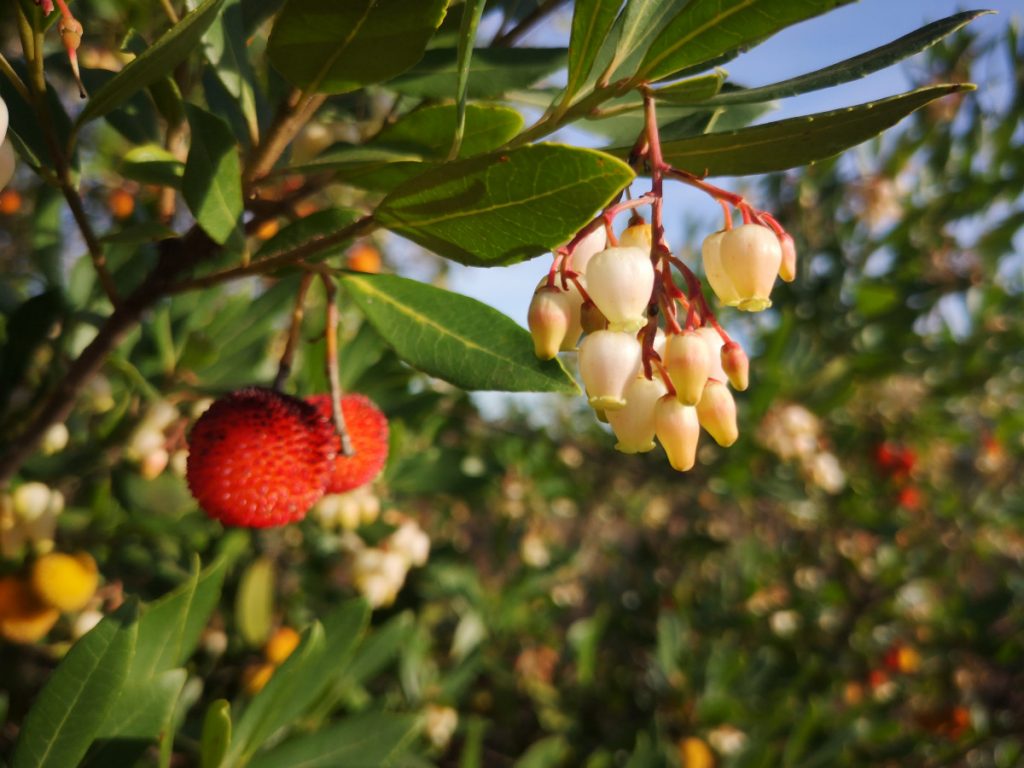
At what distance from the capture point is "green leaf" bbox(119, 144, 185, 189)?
1.75ft

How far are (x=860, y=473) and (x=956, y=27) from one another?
2.13 metres

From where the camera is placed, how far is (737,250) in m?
0.50

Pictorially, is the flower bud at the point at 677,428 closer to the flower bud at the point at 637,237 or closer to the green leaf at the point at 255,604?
the flower bud at the point at 637,237

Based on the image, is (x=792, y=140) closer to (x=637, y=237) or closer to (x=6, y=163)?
(x=637, y=237)

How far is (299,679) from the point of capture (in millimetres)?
775

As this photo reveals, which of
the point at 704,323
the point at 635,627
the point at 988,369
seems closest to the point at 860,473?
the point at 988,369

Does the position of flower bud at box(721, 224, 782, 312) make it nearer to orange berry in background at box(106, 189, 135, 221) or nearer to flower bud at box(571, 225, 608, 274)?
flower bud at box(571, 225, 608, 274)

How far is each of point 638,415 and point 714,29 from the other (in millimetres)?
227

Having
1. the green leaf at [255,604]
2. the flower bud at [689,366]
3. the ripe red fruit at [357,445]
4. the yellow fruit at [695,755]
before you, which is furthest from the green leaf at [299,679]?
the yellow fruit at [695,755]

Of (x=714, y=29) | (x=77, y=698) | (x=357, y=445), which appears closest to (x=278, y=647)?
(x=357, y=445)

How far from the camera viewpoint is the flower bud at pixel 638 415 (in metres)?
0.52

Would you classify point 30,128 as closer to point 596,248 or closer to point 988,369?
point 596,248

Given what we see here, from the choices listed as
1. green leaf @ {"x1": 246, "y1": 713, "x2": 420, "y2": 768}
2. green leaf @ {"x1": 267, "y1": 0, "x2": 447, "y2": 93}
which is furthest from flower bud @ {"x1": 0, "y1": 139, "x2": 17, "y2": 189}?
green leaf @ {"x1": 246, "y1": 713, "x2": 420, "y2": 768}

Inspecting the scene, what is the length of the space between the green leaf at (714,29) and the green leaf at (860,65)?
19 mm
